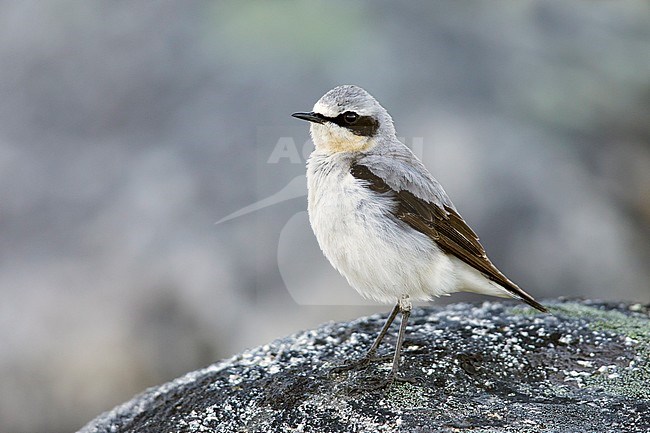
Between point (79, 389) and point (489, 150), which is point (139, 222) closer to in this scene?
point (79, 389)

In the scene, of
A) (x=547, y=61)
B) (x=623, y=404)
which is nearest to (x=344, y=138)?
(x=623, y=404)

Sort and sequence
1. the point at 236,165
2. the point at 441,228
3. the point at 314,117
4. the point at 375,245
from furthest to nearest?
the point at 236,165 < the point at 314,117 < the point at 441,228 < the point at 375,245

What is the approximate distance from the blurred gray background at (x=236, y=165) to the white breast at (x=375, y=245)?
3174 mm

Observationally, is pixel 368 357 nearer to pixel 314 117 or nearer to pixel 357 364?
pixel 357 364

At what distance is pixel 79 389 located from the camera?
8.73 m

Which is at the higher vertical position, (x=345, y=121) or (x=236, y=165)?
(x=345, y=121)

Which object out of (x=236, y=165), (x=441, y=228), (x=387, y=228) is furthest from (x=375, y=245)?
(x=236, y=165)

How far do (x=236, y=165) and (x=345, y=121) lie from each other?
3.68 meters

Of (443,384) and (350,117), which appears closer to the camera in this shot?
(443,384)

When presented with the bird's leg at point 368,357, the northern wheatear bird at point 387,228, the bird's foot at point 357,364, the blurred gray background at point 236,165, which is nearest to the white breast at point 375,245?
the northern wheatear bird at point 387,228

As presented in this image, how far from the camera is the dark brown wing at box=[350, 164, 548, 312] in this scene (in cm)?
582

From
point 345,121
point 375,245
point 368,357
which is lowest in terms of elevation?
point 368,357

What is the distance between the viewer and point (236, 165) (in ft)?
31.7

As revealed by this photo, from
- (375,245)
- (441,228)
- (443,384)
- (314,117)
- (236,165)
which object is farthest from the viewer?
(236,165)
